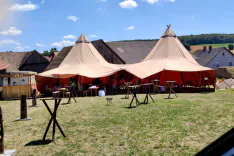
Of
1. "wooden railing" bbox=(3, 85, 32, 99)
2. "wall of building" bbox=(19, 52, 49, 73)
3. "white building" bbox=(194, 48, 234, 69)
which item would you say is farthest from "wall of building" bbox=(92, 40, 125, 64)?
"white building" bbox=(194, 48, 234, 69)

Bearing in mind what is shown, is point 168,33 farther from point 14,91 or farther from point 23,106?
point 23,106

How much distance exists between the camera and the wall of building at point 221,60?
45719 mm

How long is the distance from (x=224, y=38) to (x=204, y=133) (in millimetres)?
104910

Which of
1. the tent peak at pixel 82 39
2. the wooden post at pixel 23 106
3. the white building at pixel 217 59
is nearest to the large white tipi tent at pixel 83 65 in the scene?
the tent peak at pixel 82 39

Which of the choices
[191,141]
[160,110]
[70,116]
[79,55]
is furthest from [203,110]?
[79,55]

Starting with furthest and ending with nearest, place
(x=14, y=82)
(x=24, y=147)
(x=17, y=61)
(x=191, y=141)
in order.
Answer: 1. (x=17, y=61)
2. (x=14, y=82)
3. (x=24, y=147)
4. (x=191, y=141)

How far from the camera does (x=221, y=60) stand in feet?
152

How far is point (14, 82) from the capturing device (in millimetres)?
31625

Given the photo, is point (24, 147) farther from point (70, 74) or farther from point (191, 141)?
point (70, 74)

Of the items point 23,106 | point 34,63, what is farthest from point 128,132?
point 34,63

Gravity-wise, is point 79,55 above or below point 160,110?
above

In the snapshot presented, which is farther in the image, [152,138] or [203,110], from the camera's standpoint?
[203,110]

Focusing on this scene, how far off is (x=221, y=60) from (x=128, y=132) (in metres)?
43.6

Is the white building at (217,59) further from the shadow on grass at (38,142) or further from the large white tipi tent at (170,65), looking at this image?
the shadow on grass at (38,142)
